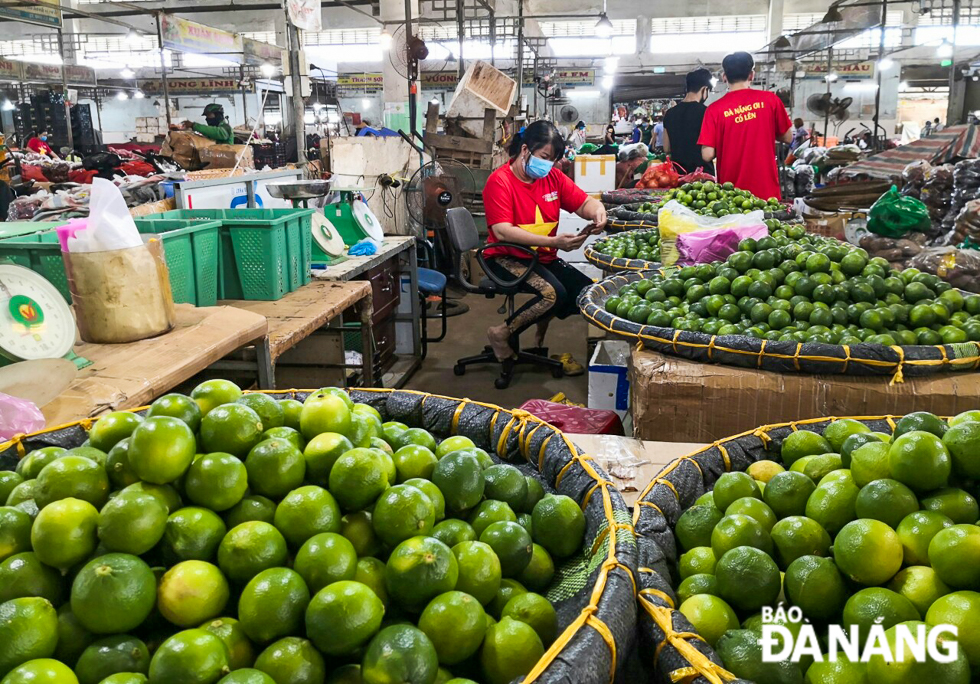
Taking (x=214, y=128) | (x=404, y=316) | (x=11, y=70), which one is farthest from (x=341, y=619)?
(x=11, y=70)

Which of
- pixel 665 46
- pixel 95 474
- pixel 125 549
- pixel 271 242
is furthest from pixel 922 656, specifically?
pixel 665 46

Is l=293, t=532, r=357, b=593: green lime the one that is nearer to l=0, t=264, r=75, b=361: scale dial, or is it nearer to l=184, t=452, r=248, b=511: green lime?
l=184, t=452, r=248, b=511: green lime

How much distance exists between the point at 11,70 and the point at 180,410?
54.9 ft

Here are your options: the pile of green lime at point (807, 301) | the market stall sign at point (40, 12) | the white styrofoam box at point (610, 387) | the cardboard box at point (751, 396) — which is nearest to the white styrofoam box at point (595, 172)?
the market stall sign at point (40, 12)

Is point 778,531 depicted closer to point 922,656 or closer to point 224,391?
point 922,656

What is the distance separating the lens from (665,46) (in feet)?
75.5

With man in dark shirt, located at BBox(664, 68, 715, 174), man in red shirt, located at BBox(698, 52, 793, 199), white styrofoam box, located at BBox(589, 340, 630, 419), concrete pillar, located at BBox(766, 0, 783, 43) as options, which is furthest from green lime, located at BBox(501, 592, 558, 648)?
concrete pillar, located at BBox(766, 0, 783, 43)

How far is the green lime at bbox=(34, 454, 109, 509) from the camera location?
3.77ft

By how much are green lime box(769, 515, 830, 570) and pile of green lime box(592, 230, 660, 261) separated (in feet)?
11.3

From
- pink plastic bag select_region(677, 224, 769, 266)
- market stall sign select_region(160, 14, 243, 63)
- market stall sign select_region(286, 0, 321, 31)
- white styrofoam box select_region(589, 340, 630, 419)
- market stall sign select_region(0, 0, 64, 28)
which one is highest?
market stall sign select_region(160, 14, 243, 63)

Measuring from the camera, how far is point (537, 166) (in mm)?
5137

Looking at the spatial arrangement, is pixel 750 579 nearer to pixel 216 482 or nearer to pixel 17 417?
pixel 216 482

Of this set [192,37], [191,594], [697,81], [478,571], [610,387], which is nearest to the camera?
[191,594]

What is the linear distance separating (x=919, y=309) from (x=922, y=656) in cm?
215
